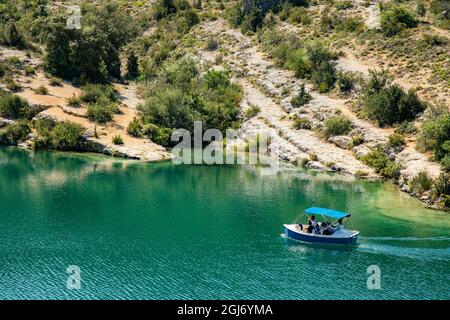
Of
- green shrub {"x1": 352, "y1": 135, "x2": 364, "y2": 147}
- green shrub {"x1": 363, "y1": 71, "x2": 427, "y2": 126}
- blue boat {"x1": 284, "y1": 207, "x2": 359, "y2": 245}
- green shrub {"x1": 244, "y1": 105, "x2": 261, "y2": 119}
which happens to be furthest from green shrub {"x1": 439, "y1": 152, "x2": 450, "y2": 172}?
green shrub {"x1": 244, "y1": 105, "x2": 261, "y2": 119}

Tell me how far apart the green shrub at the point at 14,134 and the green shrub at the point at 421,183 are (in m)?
54.4

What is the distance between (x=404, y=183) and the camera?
62.6 metres

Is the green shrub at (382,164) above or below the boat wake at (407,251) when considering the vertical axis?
above

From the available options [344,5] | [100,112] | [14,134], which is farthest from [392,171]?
[344,5]

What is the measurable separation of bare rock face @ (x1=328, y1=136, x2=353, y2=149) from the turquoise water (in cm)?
1073

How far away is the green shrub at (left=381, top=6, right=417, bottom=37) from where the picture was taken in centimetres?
9756

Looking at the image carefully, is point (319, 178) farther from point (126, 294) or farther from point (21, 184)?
point (126, 294)

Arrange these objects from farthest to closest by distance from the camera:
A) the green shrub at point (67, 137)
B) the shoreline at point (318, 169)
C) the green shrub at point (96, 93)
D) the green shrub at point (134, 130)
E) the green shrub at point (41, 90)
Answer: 1. the green shrub at point (96, 93)
2. the green shrub at point (41, 90)
3. the green shrub at point (134, 130)
4. the green shrub at point (67, 137)
5. the shoreline at point (318, 169)

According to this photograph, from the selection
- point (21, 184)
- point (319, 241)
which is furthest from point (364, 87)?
point (21, 184)

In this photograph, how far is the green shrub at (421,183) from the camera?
58656 mm

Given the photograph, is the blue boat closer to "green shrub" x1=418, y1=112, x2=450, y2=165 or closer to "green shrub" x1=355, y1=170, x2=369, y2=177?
"green shrub" x1=418, y1=112, x2=450, y2=165

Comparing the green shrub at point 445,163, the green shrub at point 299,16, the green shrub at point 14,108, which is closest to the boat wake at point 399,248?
the green shrub at point 445,163

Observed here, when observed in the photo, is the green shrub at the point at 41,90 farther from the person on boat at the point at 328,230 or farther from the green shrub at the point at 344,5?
the person on boat at the point at 328,230

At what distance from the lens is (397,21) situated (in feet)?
324
